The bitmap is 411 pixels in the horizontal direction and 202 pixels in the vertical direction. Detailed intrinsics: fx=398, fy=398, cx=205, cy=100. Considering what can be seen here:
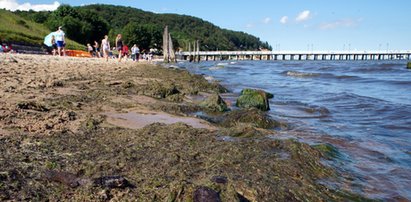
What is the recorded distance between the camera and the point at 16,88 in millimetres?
6754

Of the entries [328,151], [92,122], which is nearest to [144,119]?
[92,122]

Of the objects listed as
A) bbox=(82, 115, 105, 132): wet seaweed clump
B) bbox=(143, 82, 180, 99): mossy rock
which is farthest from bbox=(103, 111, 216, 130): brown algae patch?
bbox=(143, 82, 180, 99): mossy rock

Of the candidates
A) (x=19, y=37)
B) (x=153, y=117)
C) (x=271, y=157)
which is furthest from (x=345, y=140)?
(x=19, y=37)

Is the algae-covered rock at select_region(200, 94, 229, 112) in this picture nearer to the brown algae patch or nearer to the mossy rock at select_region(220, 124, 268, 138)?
the brown algae patch

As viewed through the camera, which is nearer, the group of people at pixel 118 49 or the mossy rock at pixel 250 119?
the mossy rock at pixel 250 119

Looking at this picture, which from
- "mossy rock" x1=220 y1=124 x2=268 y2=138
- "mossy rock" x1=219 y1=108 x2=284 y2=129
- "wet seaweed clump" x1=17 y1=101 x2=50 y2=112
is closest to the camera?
"mossy rock" x1=220 y1=124 x2=268 y2=138

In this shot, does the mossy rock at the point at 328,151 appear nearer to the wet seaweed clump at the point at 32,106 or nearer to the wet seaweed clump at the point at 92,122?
the wet seaweed clump at the point at 92,122

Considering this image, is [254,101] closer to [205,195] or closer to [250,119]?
[250,119]

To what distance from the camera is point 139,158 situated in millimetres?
3621

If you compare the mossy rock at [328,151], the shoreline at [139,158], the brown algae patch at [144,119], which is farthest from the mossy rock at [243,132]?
the mossy rock at [328,151]

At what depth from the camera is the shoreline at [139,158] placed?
111 inches

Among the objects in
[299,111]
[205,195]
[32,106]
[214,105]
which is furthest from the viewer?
[299,111]

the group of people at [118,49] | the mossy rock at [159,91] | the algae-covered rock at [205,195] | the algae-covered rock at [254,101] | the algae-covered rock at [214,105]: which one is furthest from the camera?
the group of people at [118,49]

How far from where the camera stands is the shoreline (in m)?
2.82
